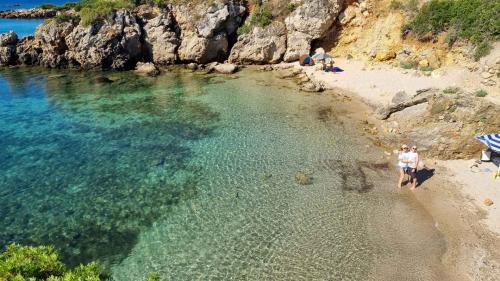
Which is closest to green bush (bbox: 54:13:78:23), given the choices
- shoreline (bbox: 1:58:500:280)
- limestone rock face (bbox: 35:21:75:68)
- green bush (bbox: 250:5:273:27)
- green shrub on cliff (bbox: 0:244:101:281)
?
limestone rock face (bbox: 35:21:75:68)

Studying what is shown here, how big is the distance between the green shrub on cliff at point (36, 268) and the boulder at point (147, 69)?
119 feet

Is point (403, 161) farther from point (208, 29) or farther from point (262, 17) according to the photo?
point (208, 29)

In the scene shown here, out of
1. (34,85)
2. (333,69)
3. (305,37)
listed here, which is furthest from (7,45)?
(333,69)

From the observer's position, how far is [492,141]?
18.7m

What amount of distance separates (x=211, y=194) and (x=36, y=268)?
12.1 meters

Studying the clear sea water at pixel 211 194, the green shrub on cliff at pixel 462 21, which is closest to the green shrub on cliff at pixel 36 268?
the clear sea water at pixel 211 194

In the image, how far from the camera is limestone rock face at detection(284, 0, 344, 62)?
4072 cm

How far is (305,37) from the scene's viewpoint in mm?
41438

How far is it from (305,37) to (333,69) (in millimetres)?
6588

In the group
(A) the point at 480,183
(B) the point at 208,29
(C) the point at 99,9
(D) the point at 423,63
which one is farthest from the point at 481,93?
(C) the point at 99,9

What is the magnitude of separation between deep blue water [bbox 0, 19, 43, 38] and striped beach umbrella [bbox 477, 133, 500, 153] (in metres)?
69.6

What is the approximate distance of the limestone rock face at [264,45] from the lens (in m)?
42.1

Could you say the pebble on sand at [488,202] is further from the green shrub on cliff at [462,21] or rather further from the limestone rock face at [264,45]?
the limestone rock face at [264,45]

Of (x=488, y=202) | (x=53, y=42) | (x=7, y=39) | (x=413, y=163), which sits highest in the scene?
(x=7, y=39)
